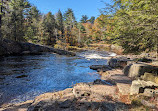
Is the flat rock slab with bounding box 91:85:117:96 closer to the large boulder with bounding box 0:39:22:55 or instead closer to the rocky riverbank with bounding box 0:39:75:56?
the rocky riverbank with bounding box 0:39:75:56

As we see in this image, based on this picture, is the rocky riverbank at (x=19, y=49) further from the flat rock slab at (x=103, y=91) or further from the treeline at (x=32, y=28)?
the flat rock slab at (x=103, y=91)

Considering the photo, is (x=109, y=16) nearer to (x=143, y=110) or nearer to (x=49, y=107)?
(x=143, y=110)

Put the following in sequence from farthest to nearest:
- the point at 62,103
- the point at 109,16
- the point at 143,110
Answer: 1. the point at 109,16
2. the point at 62,103
3. the point at 143,110

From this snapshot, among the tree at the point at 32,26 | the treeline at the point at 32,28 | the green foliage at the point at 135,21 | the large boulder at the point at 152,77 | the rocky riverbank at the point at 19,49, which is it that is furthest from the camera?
the tree at the point at 32,26

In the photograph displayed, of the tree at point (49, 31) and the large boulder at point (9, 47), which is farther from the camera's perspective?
the tree at point (49, 31)

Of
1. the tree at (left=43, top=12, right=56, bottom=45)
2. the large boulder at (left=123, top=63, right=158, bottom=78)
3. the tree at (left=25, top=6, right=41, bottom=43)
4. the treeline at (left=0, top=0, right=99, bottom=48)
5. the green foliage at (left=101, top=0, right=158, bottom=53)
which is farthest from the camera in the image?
the tree at (left=43, top=12, right=56, bottom=45)

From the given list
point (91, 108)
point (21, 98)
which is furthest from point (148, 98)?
point (21, 98)

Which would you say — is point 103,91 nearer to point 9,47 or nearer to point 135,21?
point 135,21

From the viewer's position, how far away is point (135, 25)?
143 inches

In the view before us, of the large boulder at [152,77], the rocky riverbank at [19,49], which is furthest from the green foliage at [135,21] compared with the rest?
the rocky riverbank at [19,49]

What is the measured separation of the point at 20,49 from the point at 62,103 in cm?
2302

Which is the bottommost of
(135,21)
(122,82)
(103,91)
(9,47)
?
(103,91)

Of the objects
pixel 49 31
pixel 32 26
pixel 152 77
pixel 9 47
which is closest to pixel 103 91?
pixel 152 77

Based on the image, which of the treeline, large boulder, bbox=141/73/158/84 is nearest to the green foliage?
large boulder, bbox=141/73/158/84
